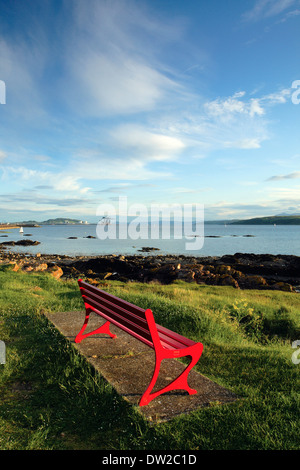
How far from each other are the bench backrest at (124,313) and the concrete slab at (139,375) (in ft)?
1.87

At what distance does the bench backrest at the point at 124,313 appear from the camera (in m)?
3.92

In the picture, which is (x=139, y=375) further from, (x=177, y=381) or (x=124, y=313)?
(x=124, y=313)

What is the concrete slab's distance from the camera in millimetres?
3735

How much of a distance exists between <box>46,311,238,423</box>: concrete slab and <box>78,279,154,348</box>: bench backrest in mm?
569

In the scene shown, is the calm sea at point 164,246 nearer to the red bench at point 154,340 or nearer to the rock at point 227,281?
the rock at point 227,281

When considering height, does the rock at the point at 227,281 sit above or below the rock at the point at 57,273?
below

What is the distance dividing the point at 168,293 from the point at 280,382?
854 centimetres

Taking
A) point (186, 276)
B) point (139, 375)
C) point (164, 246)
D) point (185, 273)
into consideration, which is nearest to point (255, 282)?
point (186, 276)

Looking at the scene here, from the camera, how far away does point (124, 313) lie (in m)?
4.34

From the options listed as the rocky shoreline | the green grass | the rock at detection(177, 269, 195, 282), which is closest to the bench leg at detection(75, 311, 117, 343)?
the green grass

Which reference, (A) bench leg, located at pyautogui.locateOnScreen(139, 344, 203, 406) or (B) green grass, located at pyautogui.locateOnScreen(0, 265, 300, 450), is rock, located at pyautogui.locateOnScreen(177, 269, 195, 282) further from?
(A) bench leg, located at pyautogui.locateOnScreen(139, 344, 203, 406)

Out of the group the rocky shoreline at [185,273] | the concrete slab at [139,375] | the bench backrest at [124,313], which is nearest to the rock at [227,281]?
the rocky shoreline at [185,273]
